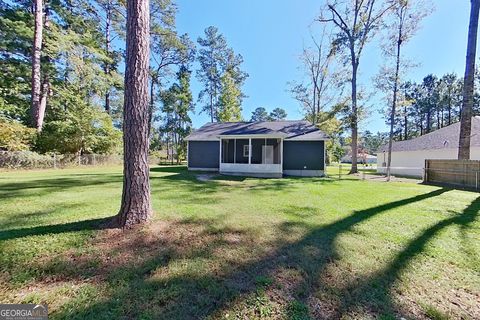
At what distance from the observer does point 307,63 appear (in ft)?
87.4

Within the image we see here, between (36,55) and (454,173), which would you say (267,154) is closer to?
(454,173)

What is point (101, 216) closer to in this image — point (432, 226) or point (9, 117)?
point (432, 226)

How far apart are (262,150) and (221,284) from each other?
14.8 metres

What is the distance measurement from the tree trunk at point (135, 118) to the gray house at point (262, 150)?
1022 cm

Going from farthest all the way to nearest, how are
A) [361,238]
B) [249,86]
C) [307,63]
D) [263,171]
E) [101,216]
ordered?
[249,86], [307,63], [263,171], [101,216], [361,238]

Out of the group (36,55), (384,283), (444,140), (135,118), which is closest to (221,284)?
(384,283)

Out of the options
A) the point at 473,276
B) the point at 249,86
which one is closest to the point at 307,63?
the point at 249,86

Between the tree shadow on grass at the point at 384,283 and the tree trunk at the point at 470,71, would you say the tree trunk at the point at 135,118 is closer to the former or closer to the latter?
the tree shadow on grass at the point at 384,283

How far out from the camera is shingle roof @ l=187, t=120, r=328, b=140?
15.6 m

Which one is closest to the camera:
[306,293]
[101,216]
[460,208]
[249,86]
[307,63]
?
[306,293]

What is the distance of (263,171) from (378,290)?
1164 cm

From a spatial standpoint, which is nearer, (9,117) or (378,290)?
(378,290)

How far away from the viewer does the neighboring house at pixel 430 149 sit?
54.6 feet

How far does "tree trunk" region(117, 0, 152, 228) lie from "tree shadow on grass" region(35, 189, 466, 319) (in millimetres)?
999
